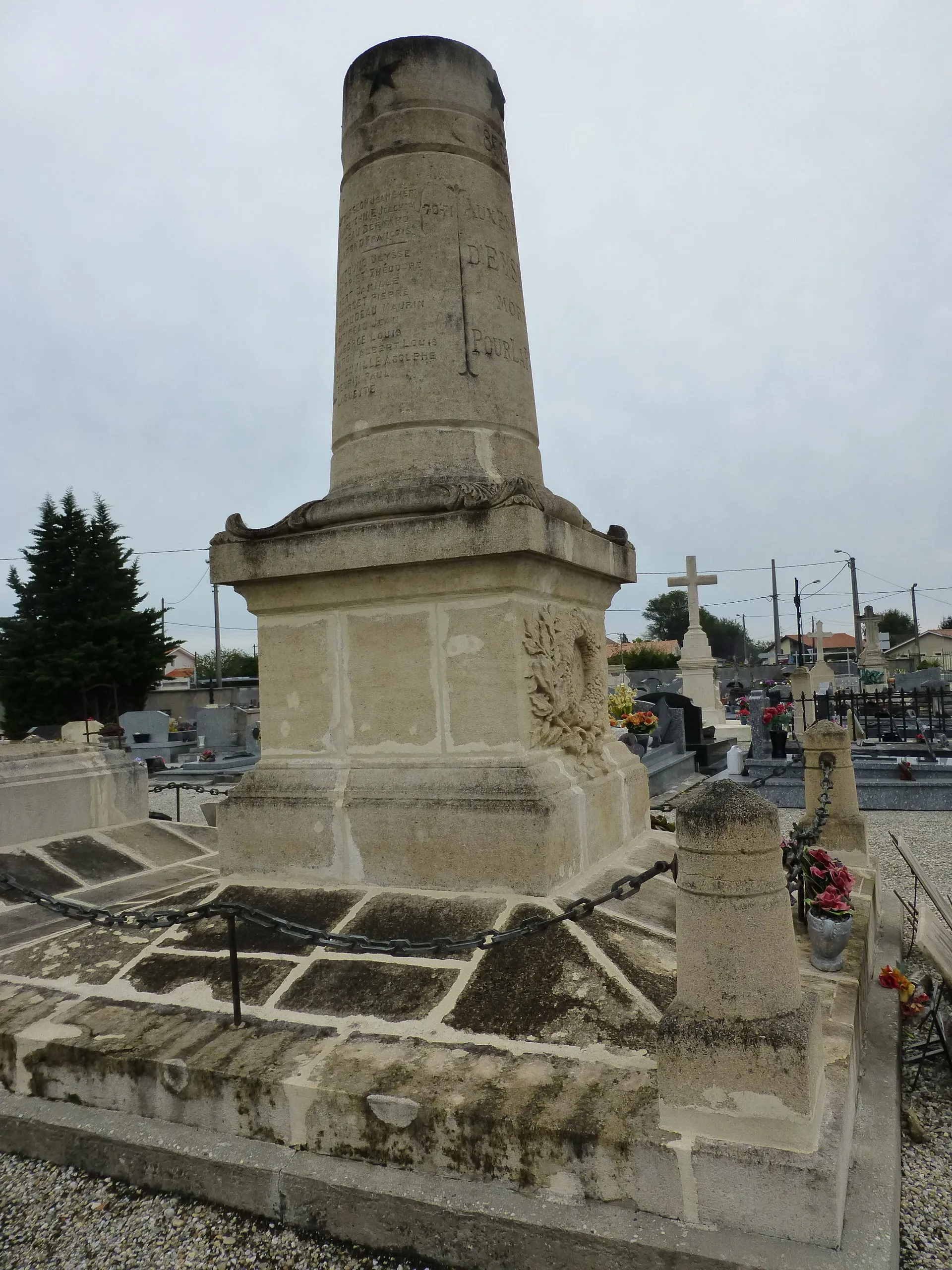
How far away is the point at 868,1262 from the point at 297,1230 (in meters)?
Answer: 1.45

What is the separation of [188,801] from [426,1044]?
1245 centimetres

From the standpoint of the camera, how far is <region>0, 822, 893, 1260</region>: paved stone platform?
2.15 m

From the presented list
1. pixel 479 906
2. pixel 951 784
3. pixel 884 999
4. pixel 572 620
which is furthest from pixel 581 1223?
pixel 951 784

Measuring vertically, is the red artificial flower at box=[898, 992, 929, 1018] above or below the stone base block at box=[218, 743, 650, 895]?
below

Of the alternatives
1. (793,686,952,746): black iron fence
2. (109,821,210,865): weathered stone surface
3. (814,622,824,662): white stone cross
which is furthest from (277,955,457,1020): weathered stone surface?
(814,622,824,662): white stone cross

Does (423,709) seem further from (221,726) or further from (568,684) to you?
(221,726)

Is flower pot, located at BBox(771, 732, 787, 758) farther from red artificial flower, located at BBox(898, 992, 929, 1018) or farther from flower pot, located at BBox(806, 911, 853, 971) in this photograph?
flower pot, located at BBox(806, 911, 853, 971)

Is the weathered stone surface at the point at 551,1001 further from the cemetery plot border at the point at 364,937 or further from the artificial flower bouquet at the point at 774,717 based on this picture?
the artificial flower bouquet at the point at 774,717

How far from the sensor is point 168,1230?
2.35 meters

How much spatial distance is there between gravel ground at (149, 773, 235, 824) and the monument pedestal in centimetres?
759

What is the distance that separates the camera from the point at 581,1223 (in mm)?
2094

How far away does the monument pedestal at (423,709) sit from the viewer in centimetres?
354

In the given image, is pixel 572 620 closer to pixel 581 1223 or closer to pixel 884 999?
pixel 884 999

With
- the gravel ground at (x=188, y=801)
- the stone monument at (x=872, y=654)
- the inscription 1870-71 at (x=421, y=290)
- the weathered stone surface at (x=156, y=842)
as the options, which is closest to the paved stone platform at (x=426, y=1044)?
the weathered stone surface at (x=156, y=842)
